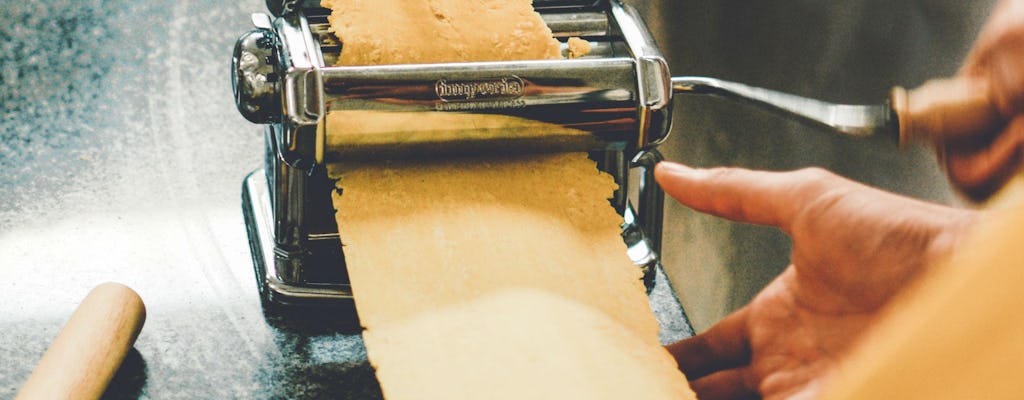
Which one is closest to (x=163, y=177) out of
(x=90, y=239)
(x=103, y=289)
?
(x=90, y=239)

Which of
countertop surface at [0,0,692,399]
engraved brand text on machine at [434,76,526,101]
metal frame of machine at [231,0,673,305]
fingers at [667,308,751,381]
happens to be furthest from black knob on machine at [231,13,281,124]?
fingers at [667,308,751,381]

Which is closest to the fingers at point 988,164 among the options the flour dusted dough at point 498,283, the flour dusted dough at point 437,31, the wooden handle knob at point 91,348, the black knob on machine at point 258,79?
the flour dusted dough at point 498,283

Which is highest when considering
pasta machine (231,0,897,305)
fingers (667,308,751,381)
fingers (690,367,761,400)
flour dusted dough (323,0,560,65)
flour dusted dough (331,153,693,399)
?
flour dusted dough (323,0,560,65)

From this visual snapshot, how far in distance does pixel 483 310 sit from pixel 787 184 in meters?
0.24

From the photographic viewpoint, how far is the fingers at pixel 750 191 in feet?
2.05

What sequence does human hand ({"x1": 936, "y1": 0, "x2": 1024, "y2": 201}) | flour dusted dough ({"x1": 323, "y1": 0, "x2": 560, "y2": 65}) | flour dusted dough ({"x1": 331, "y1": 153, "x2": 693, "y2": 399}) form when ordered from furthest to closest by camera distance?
flour dusted dough ({"x1": 323, "y1": 0, "x2": 560, "y2": 65}) < flour dusted dough ({"x1": 331, "y1": 153, "x2": 693, "y2": 399}) < human hand ({"x1": 936, "y1": 0, "x2": 1024, "y2": 201})

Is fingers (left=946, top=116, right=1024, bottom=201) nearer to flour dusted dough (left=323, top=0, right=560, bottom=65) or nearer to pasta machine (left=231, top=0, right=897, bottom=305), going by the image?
pasta machine (left=231, top=0, right=897, bottom=305)

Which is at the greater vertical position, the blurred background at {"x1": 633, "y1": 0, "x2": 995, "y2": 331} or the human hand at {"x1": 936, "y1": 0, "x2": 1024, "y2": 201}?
the human hand at {"x1": 936, "y1": 0, "x2": 1024, "y2": 201}

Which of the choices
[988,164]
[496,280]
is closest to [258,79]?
[496,280]

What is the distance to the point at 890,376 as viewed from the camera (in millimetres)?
223

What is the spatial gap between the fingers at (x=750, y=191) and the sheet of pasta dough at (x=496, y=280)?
0.27 ft

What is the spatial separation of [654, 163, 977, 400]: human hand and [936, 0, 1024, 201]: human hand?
120 millimetres

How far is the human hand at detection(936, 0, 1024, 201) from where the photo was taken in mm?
398

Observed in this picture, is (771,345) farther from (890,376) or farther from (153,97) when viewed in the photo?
(153,97)
